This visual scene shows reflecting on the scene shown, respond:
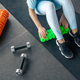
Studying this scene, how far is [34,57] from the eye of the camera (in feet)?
3.72

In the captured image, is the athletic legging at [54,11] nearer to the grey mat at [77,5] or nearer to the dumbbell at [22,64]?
the dumbbell at [22,64]

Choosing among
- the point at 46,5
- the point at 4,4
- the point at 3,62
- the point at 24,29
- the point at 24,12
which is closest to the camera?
the point at 46,5

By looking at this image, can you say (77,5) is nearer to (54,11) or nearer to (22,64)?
(54,11)

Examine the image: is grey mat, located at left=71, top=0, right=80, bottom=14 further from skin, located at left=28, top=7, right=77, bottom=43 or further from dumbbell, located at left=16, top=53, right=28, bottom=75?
dumbbell, located at left=16, top=53, right=28, bottom=75

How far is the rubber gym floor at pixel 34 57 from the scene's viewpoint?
101cm

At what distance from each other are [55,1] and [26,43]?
0.53 meters

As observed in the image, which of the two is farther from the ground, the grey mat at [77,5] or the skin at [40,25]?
the skin at [40,25]

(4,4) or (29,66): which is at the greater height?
(4,4)

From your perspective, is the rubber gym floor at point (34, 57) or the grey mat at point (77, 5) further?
the grey mat at point (77, 5)

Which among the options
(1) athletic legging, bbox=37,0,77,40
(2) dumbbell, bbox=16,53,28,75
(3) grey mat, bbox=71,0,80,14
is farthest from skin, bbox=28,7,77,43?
(3) grey mat, bbox=71,0,80,14

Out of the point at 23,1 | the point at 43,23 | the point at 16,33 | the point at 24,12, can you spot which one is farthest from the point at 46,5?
the point at 23,1

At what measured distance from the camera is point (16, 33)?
136 cm

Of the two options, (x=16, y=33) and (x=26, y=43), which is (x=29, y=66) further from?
(x=16, y=33)

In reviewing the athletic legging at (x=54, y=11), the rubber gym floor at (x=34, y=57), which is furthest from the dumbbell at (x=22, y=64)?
the athletic legging at (x=54, y=11)
